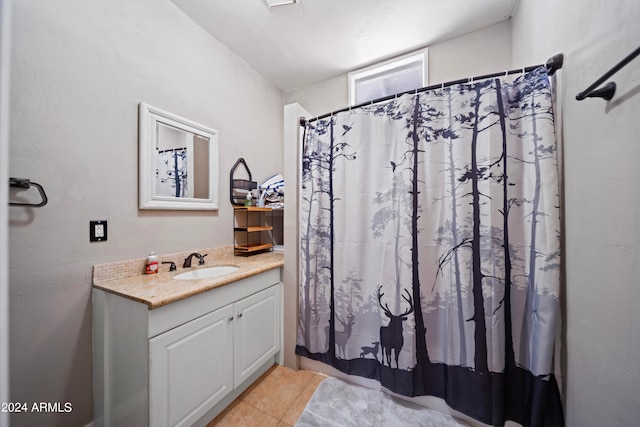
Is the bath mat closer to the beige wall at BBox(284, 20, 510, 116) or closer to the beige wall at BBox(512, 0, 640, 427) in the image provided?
the beige wall at BBox(512, 0, 640, 427)

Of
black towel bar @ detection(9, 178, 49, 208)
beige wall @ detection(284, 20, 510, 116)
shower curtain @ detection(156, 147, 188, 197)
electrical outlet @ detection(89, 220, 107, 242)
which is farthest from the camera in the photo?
beige wall @ detection(284, 20, 510, 116)

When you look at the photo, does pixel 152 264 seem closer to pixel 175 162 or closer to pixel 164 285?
pixel 164 285

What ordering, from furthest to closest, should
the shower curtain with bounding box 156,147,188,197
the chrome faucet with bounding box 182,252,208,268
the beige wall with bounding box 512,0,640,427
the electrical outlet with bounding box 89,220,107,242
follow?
the chrome faucet with bounding box 182,252,208,268 → the shower curtain with bounding box 156,147,188,197 → the electrical outlet with bounding box 89,220,107,242 → the beige wall with bounding box 512,0,640,427

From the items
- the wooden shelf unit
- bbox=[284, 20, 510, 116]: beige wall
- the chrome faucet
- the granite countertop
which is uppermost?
bbox=[284, 20, 510, 116]: beige wall

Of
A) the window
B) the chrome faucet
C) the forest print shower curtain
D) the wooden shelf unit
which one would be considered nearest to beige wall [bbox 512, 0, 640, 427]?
the forest print shower curtain

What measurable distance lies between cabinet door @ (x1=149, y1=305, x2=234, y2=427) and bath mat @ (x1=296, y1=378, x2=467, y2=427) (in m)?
0.53

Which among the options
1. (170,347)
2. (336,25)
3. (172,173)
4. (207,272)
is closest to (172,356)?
(170,347)

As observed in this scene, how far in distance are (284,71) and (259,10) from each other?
702mm

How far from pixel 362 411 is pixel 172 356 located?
3.65 ft

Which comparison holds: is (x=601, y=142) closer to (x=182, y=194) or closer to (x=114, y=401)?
(x=182, y=194)

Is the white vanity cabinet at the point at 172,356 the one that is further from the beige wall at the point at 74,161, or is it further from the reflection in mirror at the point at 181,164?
the reflection in mirror at the point at 181,164

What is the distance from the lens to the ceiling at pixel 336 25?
1.60m

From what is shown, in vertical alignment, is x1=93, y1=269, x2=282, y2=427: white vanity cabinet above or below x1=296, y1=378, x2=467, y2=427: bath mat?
above

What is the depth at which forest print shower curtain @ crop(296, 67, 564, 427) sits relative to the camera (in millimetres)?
1062
